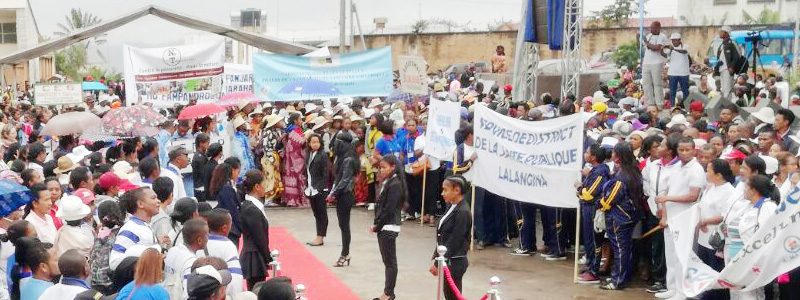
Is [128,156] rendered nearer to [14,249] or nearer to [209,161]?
[209,161]

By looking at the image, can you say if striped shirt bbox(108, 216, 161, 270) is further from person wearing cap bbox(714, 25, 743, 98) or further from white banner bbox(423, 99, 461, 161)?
person wearing cap bbox(714, 25, 743, 98)

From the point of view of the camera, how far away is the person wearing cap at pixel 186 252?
805cm

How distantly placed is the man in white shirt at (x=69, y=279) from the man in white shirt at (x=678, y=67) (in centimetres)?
1543

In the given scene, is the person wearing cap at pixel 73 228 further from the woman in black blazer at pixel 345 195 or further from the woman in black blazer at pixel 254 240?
the woman in black blazer at pixel 345 195

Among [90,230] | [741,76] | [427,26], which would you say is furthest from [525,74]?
[427,26]

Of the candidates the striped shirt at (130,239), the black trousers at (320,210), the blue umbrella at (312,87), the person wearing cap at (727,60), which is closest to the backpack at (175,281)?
the striped shirt at (130,239)

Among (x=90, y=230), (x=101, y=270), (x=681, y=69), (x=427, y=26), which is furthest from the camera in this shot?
(x=427, y=26)

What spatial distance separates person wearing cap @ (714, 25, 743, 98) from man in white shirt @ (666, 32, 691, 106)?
686 mm

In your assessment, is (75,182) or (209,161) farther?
(209,161)

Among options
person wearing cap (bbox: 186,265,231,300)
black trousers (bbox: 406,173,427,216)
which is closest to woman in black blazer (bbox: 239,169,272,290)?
person wearing cap (bbox: 186,265,231,300)

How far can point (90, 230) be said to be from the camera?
9531mm

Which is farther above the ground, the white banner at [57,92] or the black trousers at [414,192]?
the white banner at [57,92]

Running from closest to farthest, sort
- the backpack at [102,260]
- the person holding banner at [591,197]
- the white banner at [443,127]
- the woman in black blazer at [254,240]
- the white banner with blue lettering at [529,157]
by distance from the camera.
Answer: the backpack at [102,260] < the woman in black blazer at [254,240] < the person holding banner at [591,197] < the white banner with blue lettering at [529,157] < the white banner at [443,127]

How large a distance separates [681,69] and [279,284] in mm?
16156
